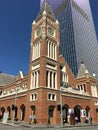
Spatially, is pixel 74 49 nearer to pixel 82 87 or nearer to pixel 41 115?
pixel 82 87

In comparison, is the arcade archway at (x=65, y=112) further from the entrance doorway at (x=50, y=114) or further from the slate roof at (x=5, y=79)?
the slate roof at (x=5, y=79)

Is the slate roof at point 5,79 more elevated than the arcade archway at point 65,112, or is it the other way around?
the slate roof at point 5,79

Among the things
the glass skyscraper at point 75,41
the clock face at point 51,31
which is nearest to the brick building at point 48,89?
the clock face at point 51,31

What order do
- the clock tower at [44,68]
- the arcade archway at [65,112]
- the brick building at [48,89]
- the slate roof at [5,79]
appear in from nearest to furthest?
the clock tower at [44,68] < the brick building at [48,89] < the arcade archway at [65,112] < the slate roof at [5,79]

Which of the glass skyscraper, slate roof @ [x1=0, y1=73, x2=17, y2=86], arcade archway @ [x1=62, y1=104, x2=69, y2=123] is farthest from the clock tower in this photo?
the glass skyscraper

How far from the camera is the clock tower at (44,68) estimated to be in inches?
1309

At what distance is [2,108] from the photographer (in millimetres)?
49719

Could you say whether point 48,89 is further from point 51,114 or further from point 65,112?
point 65,112

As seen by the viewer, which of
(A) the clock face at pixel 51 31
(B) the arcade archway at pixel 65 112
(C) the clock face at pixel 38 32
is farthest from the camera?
(C) the clock face at pixel 38 32

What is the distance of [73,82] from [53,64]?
1587 centimetres

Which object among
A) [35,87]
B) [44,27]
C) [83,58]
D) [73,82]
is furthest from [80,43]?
[35,87]

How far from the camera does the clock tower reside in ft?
109

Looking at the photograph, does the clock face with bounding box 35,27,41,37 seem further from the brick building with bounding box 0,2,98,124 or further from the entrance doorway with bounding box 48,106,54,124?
the entrance doorway with bounding box 48,106,54,124

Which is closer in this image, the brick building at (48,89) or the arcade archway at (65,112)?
the brick building at (48,89)
